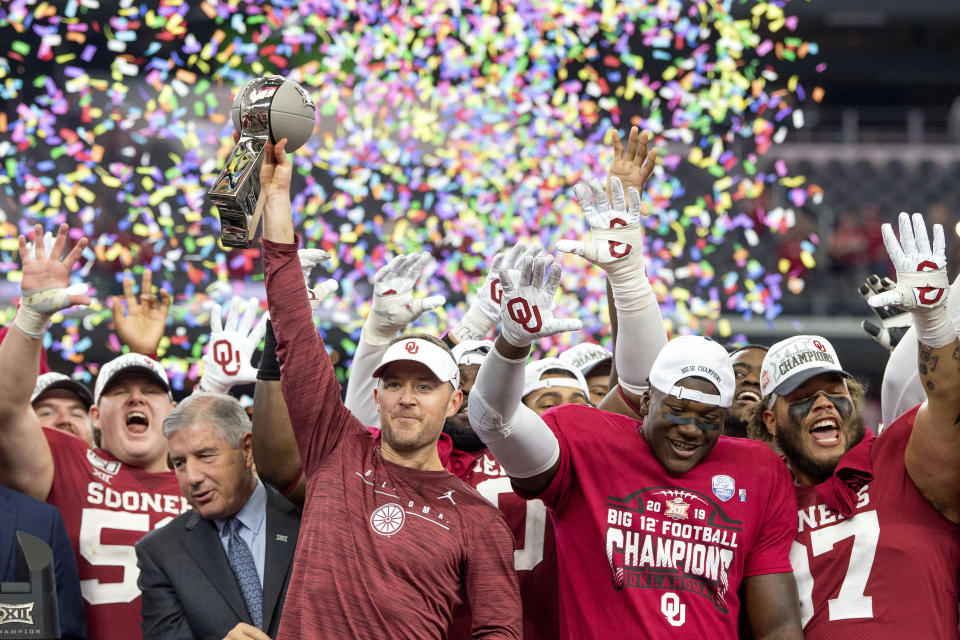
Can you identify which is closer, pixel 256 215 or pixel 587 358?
pixel 256 215

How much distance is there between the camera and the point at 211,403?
13.4ft

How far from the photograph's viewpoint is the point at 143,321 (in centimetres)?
544

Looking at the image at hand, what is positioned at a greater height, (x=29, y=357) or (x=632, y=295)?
(x=632, y=295)

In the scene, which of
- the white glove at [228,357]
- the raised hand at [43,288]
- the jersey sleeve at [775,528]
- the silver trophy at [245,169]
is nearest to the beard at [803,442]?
the jersey sleeve at [775,528]

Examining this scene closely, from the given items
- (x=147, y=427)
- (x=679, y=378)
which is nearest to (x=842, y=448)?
(x=679, y=378)

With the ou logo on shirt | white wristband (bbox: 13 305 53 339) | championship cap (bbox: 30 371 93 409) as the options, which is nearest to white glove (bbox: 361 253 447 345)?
white wristband (bbox: 13 305 53 339)

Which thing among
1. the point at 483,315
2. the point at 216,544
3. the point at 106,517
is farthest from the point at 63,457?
the point at 483,315

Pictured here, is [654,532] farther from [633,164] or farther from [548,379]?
[633,164]

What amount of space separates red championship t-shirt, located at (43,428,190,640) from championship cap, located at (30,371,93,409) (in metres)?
0.77

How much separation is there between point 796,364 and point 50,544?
2527 mm

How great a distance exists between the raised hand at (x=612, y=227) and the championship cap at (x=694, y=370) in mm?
484

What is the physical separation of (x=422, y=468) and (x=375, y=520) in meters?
0.24

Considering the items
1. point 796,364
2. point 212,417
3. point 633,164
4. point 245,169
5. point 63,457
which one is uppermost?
point 633,164

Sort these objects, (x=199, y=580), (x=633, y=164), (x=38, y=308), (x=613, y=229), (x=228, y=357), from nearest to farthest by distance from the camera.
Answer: (x=199, y=580) < (x=38, y=308) < (x=613, y=229) < (x=633, y=164) < (x=228, y=357)
